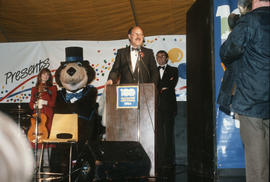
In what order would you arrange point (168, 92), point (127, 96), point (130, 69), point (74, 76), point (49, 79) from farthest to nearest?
point (74, 76) → point (49, 79) → point (168, 92) → point (130, 69) → point (127, 96)

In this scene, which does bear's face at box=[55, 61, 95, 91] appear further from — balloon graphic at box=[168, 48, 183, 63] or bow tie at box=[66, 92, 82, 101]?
balloon graphic at box=[168, 48, 183, 63]

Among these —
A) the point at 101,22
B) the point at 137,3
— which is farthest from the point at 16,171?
the point at 101,22

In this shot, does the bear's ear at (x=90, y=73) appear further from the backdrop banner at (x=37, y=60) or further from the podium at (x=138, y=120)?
the podium at (x=138, y=120)

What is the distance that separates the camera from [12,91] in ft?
21.6

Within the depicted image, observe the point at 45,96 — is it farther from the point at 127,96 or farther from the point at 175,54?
the point at 127,96

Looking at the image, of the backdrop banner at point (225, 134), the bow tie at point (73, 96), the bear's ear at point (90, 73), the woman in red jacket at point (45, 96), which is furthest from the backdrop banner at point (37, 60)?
the backdrop banner at point (225, 134)

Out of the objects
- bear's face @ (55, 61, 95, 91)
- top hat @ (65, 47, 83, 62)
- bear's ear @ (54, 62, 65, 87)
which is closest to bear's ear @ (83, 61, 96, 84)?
bear's face @ (55, 61, 95, 91)

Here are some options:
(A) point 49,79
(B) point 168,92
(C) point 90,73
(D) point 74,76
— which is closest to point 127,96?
(B) point 168,92

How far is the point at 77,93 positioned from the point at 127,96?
2944 millimetres

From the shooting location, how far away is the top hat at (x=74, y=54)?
6.50 metres

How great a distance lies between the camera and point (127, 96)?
3.70 metres

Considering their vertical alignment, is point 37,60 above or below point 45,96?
above

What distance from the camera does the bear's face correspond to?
21.1ft

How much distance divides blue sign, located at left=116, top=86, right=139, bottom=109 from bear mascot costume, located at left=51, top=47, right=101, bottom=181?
8.44 feet
